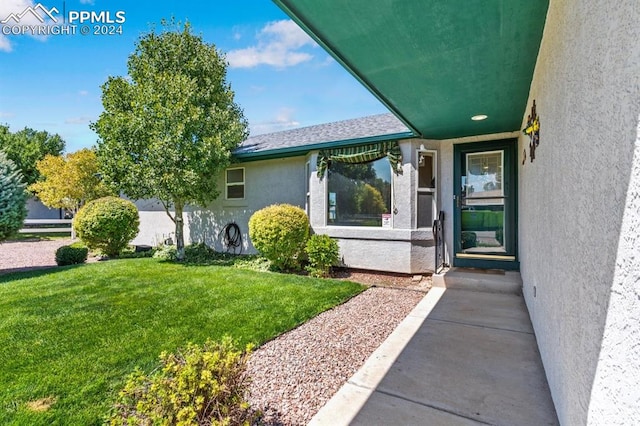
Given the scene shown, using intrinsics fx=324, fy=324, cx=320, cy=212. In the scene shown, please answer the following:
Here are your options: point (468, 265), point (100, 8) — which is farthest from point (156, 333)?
point (100, 8)

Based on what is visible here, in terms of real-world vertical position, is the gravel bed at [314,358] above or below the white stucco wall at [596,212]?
below

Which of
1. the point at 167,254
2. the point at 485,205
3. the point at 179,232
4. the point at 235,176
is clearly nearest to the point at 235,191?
the point at 235,176

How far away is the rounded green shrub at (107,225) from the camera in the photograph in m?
9.71

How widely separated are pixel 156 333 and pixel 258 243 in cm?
388

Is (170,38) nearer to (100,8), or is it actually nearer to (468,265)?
(100,8)

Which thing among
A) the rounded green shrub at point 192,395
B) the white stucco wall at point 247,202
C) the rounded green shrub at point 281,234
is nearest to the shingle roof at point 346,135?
the white stucco wall at point 247,202

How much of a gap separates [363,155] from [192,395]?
21.7 feet

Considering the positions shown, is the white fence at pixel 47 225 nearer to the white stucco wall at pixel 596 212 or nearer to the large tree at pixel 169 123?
the large tree at pixel 169 123

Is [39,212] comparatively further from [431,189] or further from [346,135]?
[431,189]

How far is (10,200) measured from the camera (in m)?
7.46

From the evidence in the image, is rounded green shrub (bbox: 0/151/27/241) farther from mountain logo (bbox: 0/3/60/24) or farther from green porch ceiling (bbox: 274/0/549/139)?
green porch ceiling (bbox: 274/0/549/139)

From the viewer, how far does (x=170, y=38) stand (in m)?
9.95

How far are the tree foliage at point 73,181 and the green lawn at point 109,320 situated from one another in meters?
9.84

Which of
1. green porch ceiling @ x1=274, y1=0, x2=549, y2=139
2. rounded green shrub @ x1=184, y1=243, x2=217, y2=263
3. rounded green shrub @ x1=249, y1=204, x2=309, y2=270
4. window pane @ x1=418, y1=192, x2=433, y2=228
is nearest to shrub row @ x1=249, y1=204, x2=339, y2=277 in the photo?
rounded green shrub @ x1=249, y1=204, x2=309, y2=270
